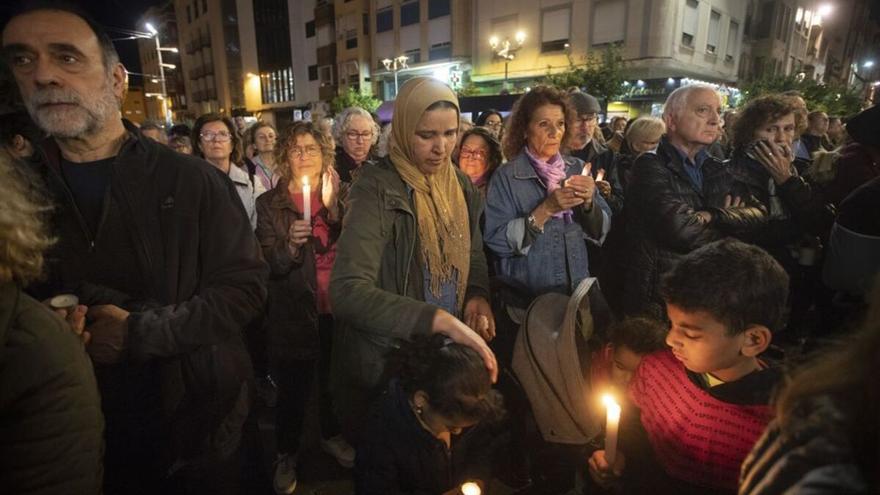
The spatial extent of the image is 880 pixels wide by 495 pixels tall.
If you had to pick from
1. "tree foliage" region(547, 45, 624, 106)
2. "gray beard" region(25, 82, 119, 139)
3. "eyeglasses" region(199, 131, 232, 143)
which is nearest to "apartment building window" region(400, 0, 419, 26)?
"tree foliage" region(547, 45, 624, 106)

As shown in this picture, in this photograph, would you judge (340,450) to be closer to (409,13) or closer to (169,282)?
(169,282)

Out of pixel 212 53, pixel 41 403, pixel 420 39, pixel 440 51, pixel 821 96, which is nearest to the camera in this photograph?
pixel 41 403

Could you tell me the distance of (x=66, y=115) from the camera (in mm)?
1675

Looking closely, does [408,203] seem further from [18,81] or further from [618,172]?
A: [618,172]

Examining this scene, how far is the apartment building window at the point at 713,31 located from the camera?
27761 mm

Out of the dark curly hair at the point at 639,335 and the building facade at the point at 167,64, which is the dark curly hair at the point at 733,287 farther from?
→ the building facade at the point at 167,64

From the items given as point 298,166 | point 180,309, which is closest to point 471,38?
point 298,166

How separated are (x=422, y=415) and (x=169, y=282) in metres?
1.19

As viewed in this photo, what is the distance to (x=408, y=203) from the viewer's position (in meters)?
2.02

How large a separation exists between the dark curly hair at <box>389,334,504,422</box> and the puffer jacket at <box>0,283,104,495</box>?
1.11 meters

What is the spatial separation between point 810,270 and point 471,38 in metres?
31.7

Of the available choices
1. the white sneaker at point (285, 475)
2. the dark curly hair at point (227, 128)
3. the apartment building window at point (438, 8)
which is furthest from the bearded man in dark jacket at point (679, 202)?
the apartment building window at point (438, 8)

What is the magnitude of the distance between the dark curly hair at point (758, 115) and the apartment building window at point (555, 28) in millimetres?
26809

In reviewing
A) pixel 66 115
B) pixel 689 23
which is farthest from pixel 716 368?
pixel 689 23
